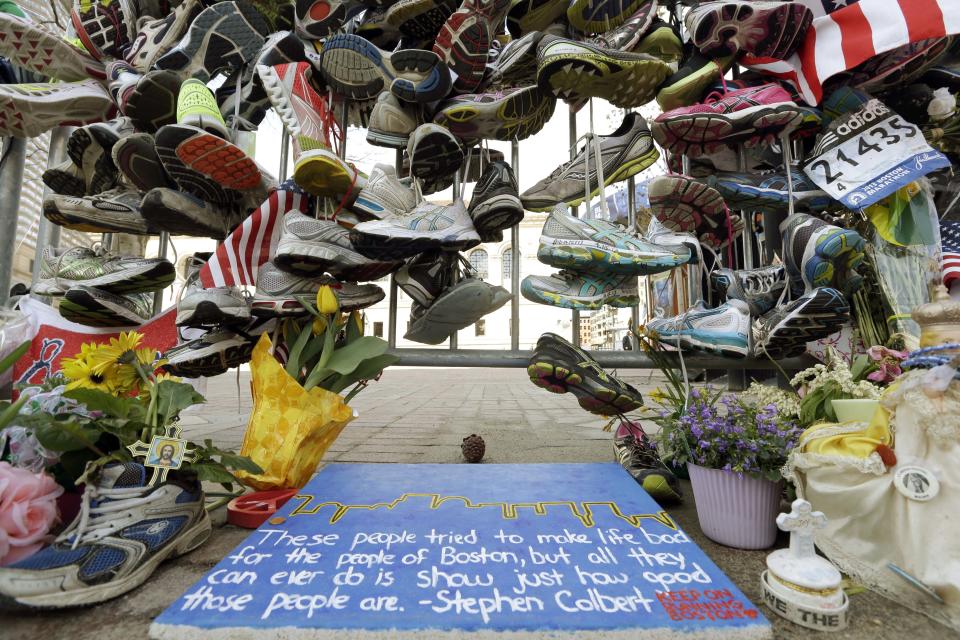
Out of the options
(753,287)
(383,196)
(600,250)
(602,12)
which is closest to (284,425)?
(383,196)

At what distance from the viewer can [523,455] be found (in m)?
1.74

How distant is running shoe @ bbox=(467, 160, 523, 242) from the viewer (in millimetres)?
1461

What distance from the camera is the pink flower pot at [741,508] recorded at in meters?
0.86

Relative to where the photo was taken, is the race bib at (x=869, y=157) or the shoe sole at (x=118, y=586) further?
the race bib at (x=869, y=157)

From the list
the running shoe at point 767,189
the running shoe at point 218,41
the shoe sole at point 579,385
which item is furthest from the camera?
the running shoe at point 218,41

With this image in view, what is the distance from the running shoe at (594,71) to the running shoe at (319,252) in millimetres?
897

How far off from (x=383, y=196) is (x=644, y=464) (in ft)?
4.35

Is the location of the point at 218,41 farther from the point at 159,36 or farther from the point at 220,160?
the point at 220,160

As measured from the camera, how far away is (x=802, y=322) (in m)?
1.22

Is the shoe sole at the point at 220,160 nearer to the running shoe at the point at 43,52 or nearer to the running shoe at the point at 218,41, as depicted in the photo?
the running shoe at the point at 218,41

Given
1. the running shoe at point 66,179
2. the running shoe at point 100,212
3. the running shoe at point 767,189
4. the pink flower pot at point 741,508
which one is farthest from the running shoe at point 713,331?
the running shoe at point 66,179

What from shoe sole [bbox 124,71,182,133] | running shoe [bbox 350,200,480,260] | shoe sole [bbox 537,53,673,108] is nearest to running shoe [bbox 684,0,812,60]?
shoe sole [bbox 537,53,673,108]

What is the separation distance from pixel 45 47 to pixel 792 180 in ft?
11.6

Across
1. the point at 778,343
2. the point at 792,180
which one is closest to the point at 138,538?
the point at 778,343
